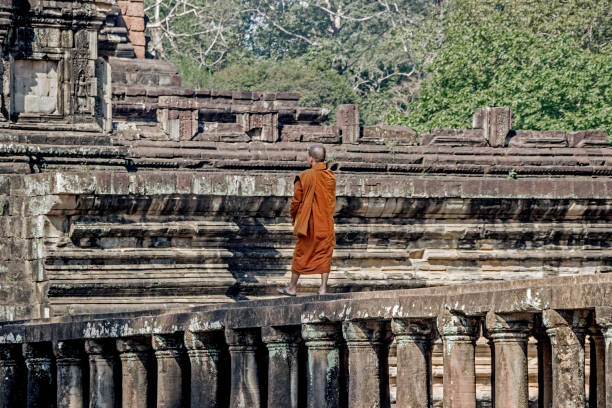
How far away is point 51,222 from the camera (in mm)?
10852

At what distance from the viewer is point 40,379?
9805mm

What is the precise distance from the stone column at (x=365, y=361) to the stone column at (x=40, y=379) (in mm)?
2731

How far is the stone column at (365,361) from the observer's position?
24.8 feet

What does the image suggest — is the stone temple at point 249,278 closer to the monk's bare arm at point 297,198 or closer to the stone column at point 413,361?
the stone column at point 413,361

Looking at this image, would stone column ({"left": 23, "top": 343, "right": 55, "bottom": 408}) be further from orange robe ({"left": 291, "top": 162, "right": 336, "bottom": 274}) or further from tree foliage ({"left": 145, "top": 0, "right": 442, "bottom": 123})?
tree foliage ({"left": 145, "top": 0, "right": 442, "bottom": 123})

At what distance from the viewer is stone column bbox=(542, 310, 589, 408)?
21.0 feet

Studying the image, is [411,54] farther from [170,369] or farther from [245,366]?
[245,366]

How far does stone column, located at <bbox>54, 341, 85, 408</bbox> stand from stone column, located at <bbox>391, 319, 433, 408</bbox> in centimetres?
272

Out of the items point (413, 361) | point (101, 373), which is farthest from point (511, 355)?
point (101, 373)

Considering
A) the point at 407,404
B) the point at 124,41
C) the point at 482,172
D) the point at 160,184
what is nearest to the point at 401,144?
the point at 482,172

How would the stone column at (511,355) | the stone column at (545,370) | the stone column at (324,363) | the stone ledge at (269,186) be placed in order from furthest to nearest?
the stone ledge at (269,186)
the stone column at (324,363)
the stone column at (545,370)
the stone column at (511,355)

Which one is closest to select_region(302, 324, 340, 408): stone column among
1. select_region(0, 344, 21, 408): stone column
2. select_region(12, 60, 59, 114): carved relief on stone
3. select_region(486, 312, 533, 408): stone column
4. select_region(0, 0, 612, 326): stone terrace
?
select_region(486, 312, 533, 408): stone column

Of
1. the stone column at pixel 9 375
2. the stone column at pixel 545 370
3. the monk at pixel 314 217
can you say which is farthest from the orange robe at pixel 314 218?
the stone column at pixel 545 370

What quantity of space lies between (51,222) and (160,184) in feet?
2.37
